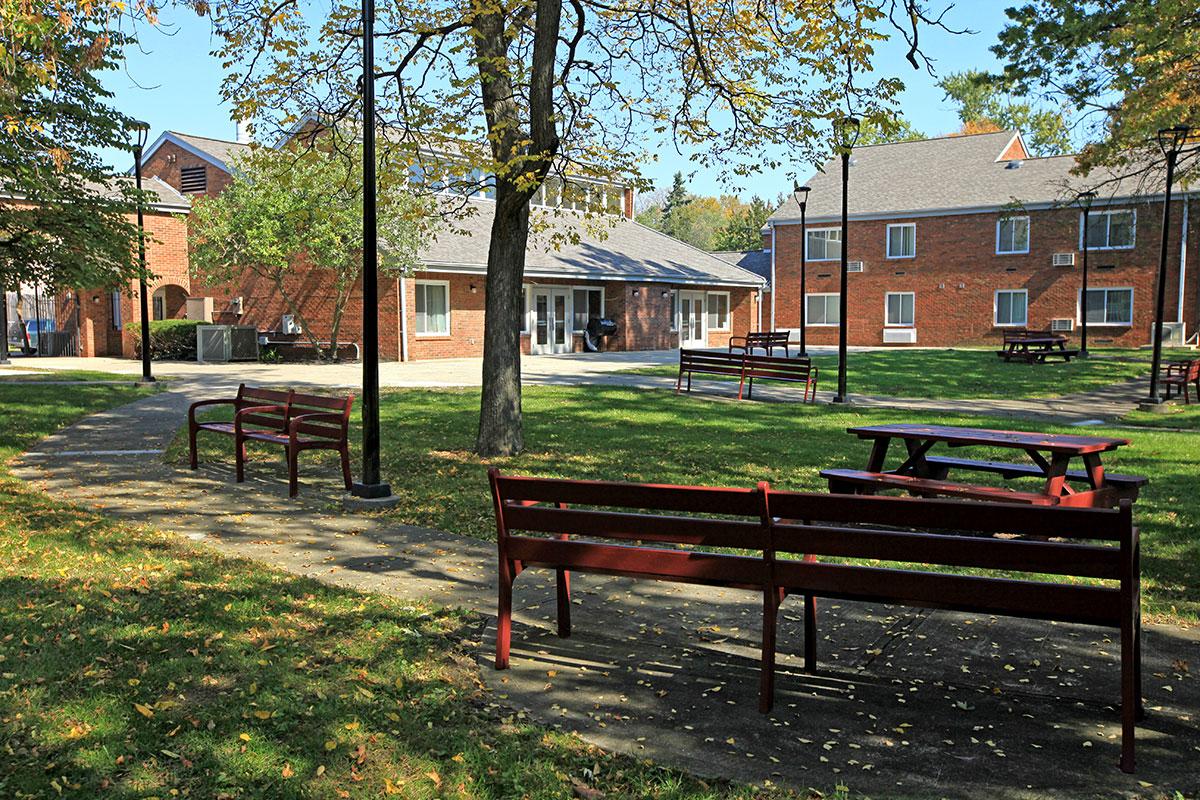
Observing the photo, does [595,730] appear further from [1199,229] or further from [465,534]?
[1199,229]

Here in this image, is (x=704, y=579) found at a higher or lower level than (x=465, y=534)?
higher

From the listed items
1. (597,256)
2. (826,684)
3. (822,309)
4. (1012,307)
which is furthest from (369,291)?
(822,309)

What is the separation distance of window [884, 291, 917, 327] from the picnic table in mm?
37979

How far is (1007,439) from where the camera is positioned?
24.4 feet

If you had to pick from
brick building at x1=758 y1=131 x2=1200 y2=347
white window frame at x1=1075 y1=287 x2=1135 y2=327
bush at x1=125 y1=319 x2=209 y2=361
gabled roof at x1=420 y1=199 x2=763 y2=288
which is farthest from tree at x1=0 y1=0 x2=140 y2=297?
white window frame at x1=1075 y1=287 x2=1135 y2=327

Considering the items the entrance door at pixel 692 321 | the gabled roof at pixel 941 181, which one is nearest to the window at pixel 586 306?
the entrance door at pixel 692 321

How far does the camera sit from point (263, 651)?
15.7 ft

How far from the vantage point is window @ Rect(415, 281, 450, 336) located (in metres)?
31.2

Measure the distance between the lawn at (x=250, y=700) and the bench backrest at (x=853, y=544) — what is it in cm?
84

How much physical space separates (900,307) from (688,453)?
35674 mm

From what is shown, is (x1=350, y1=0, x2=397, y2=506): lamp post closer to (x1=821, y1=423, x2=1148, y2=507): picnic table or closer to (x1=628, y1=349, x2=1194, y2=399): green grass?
(x1=821, y1=423, x2=1148, y2=507): picnic table

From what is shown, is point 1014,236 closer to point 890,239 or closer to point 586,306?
point 890,239

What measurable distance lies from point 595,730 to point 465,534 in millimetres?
3800

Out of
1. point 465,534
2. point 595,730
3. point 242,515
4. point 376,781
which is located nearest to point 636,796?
point 595,730
